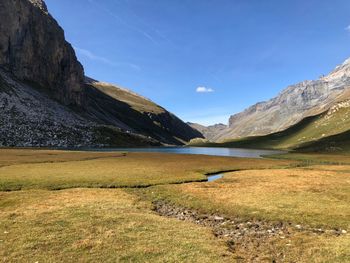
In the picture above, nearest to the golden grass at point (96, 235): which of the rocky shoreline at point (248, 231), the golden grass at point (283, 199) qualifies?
the rocky shoreline at point (248, 231)

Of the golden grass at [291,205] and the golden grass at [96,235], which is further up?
the golden grass at [291,205]

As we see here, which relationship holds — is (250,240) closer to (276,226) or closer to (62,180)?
(276,226)

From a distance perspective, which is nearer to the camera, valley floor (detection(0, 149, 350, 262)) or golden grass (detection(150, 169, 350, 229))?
valley floor (detection(0, 149, 350, 262))

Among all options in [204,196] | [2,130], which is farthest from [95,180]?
[2,130]

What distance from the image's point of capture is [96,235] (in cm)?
2419

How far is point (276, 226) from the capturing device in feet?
93.8

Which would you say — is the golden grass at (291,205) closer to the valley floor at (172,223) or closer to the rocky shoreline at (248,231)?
the valley floor at (172,223)

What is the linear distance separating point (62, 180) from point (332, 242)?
127 feet

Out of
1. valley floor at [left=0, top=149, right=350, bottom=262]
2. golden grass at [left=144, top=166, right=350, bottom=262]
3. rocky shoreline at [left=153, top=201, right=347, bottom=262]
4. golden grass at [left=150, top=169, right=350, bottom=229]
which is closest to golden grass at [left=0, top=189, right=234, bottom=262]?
valley floor at [left=0, top=149, right=350, bottom=262]

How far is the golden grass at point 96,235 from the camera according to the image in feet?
66.7

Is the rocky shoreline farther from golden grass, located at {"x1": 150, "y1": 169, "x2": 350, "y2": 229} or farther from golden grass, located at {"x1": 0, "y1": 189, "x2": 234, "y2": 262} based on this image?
golden grass, located at {"x1": 150, "y1": 169, "x2": 350, "y2": 229}

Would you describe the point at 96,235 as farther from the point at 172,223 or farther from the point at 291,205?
the point at 291,205

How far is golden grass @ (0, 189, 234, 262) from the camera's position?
20344 millimetres

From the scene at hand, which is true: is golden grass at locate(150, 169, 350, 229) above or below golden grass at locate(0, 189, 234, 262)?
above
